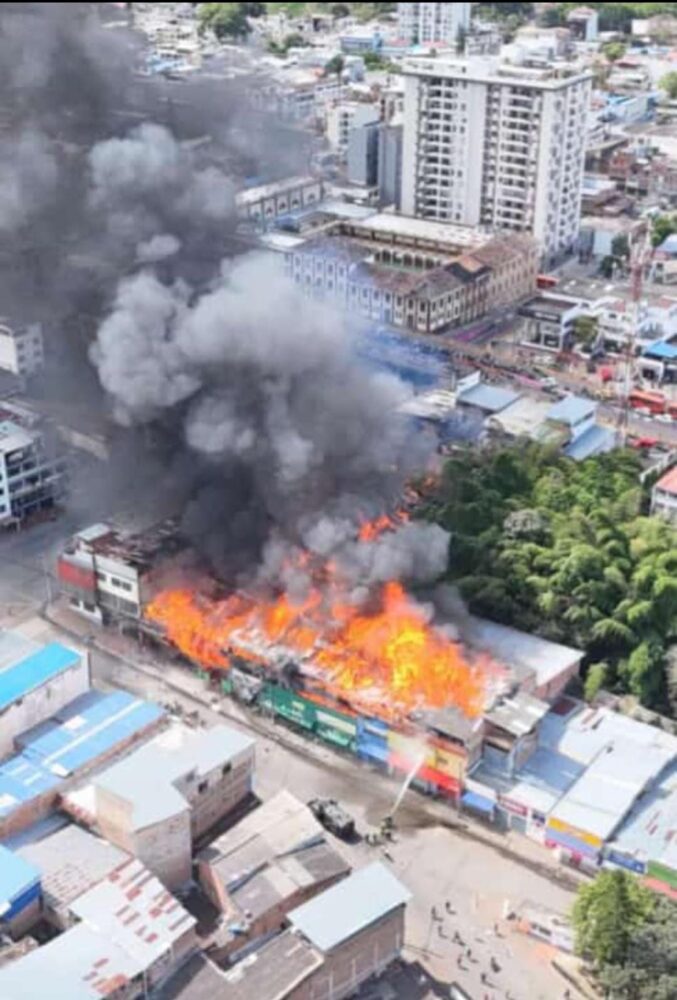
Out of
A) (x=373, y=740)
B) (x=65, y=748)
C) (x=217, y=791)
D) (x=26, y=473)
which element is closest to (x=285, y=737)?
(x=373, y=740)

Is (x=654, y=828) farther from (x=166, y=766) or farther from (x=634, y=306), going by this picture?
(x=634, y=306)

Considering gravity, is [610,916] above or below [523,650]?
above

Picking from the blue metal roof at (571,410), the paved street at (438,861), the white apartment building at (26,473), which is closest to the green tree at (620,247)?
the blue metal roof at (571,410)

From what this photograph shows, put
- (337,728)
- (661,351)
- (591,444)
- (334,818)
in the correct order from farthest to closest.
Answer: (661,351) → (591,444) → (337,728) → (334,818)

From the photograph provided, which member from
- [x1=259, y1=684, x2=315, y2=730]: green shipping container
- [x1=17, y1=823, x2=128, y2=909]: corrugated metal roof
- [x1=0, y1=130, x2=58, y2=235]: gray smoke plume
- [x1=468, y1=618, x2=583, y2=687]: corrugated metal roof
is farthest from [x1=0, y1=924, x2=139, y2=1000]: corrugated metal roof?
[x1=0, y1=130, x2=58, y2=235]: gray smoke plume

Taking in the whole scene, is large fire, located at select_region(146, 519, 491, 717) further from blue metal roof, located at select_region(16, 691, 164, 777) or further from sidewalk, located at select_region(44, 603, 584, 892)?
blue metal roof, located at select_region(16, 691, 164, 777)

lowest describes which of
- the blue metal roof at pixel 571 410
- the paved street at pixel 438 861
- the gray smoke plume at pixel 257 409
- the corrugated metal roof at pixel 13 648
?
the paved street at pixel 438 861

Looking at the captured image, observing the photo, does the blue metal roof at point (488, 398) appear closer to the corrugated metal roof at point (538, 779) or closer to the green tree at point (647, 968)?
the corrugated metal roof at point (538, 779)
